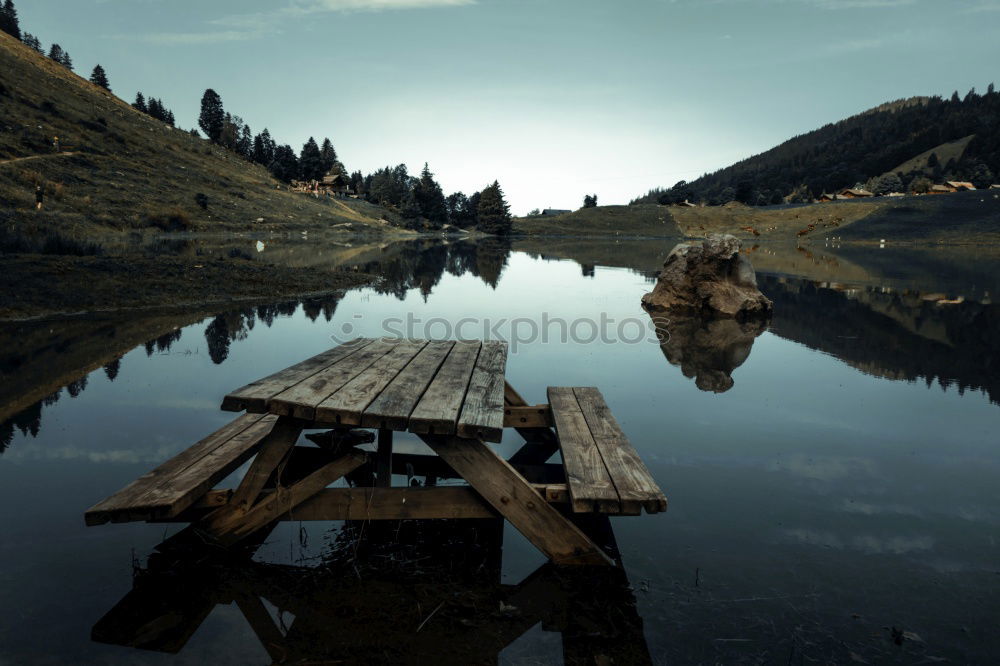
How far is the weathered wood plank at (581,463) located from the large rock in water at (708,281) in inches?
451

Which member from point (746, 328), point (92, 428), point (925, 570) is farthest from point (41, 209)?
point (925, 570)

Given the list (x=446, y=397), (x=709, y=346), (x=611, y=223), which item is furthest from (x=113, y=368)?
(x=611, y=223)

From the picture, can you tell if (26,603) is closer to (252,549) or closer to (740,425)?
(252,549)

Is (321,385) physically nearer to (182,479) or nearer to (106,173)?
(182,479)

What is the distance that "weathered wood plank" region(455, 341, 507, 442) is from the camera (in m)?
3.56

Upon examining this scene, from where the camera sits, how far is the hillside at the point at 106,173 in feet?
123

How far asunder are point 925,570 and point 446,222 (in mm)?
101726

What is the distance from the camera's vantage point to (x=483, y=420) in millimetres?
3643

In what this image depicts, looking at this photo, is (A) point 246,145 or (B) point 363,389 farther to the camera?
(A) point 246,145

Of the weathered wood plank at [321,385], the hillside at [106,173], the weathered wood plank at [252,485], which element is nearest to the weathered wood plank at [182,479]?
the weathered wood plank at [252,485]

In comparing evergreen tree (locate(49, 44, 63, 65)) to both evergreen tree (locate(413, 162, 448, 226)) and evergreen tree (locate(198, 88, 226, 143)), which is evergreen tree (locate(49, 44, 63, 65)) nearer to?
evergreen tree (locate(198, 88, 226, 143))

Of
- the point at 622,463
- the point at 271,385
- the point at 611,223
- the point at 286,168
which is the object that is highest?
the point at 286,168

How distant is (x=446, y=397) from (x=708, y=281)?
13.9 meters

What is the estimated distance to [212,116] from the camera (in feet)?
373
